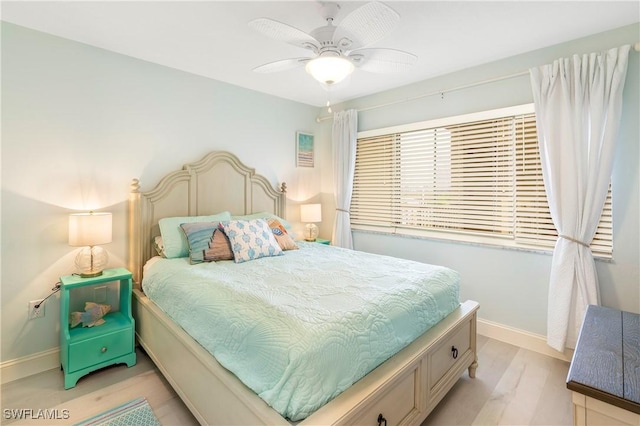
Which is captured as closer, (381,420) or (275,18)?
(381,420)

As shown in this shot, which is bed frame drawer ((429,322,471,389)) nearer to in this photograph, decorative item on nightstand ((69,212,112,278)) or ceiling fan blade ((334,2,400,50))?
ceiling fan blade ((334,2,400,50))

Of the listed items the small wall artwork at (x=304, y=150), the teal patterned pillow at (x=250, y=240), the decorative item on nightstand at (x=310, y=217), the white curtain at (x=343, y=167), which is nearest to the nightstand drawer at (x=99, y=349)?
the teal patterned pillow at (x=250, y=240)

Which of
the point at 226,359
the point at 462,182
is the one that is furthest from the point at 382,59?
the point at 226,359

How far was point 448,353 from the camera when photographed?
1880mm

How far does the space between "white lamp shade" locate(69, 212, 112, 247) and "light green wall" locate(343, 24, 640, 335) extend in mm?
2740

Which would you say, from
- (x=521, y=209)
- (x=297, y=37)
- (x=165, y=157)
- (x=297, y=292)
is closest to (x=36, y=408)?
(x=297, y=292)

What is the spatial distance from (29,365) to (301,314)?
2308mm

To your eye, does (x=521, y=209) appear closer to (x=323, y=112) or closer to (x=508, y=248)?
(x=508, y=248)

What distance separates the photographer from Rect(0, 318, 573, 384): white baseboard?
2.16 m

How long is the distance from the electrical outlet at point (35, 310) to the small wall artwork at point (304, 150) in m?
2.86

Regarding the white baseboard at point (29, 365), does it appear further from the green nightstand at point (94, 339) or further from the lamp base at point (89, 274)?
the lamp base at point (89, 274)

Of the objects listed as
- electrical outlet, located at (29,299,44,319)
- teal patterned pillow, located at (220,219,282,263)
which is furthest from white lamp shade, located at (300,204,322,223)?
electrical outlet, located at (29,299,44,319)

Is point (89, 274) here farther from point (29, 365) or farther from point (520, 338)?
point (520, 338)

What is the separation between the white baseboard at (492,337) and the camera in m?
2.16
